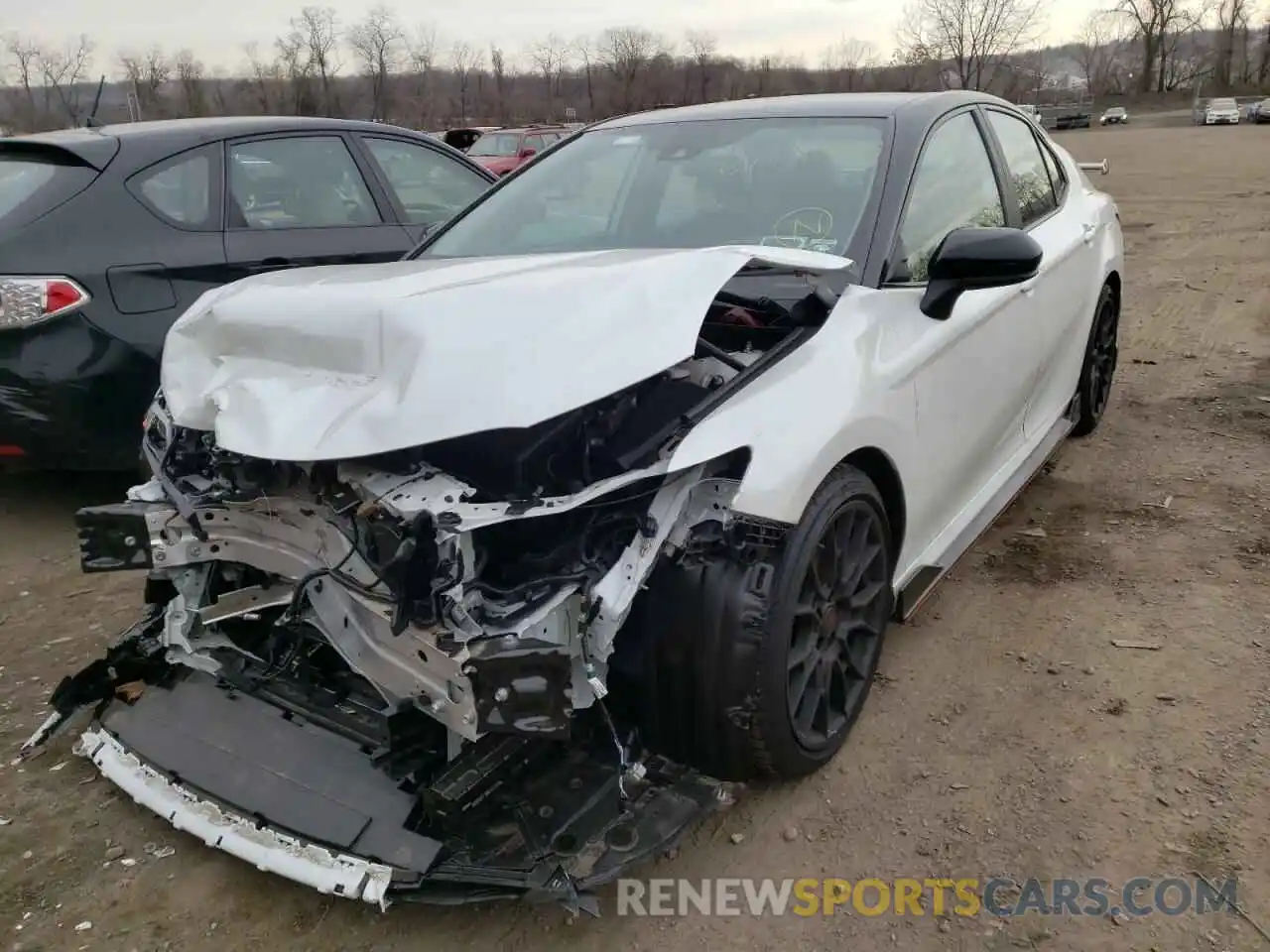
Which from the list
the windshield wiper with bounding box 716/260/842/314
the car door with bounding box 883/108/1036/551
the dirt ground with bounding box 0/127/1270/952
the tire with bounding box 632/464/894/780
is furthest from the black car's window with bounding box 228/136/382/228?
the tire with bounding box 632/464/894/780

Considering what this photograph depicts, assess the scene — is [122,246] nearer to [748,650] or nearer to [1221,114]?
[748,650]

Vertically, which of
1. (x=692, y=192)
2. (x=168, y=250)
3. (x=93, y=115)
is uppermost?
(x=93, y=115)

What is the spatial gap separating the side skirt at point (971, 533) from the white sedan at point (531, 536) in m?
0.05

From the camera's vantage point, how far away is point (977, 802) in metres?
2.59

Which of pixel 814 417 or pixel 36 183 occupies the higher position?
pixel 36 183

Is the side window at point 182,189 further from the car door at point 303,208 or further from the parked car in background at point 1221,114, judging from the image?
the parked car in background at point 1221,114

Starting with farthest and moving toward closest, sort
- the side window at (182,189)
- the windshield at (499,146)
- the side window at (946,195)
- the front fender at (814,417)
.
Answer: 1. the windshield at (499,146)
2. the side window at (182,189)
3. the side window at (946,195)
4. the front fender at (814,417)

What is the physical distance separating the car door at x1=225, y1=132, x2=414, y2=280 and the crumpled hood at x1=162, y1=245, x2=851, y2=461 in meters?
2.09

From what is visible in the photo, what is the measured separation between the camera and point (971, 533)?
3.43 m

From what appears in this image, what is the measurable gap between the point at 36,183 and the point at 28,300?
0.62 meters

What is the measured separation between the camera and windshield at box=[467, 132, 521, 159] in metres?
16.0

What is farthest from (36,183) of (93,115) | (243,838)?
(243,838)

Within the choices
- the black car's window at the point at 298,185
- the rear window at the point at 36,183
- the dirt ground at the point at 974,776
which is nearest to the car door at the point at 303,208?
the black car's window at the point at 298,185

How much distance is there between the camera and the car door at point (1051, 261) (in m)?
3.88
